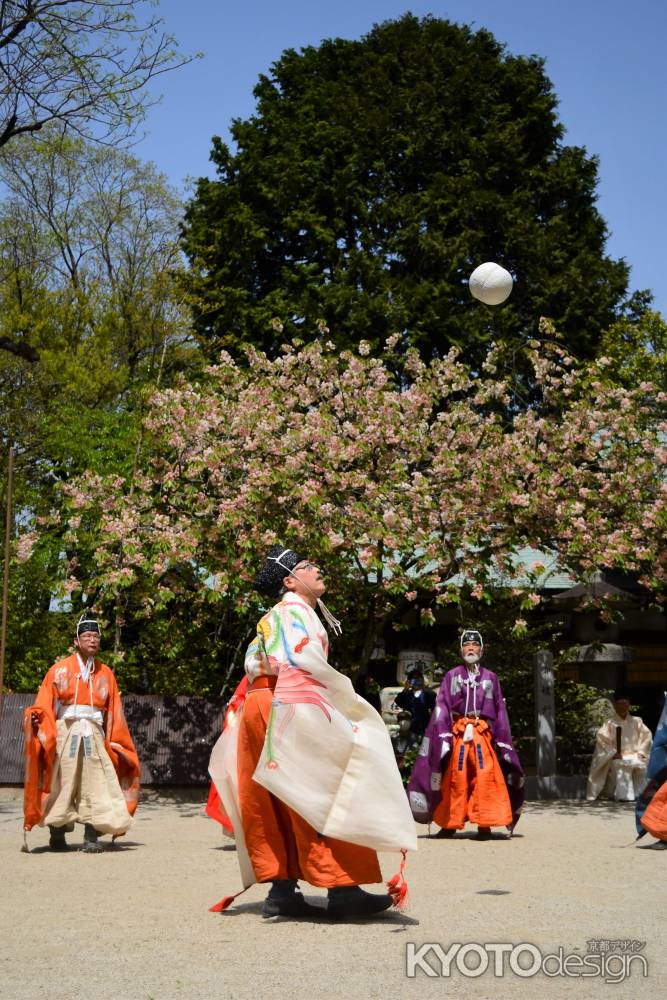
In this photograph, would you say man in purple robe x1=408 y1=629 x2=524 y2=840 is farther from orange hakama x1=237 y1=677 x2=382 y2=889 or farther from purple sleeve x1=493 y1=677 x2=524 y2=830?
orange hakama x1=237 y1=677 x2=382 y2=889

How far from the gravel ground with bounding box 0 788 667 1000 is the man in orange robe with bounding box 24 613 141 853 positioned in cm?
31

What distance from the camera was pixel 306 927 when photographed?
221 inches

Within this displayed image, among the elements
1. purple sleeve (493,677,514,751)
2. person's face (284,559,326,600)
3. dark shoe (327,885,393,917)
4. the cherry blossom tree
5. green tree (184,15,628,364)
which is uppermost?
green tree (184,15,628,364)

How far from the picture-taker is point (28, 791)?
947 centimetres

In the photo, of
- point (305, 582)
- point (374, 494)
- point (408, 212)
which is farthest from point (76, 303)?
point (305, 582)

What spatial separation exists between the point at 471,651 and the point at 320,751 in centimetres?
493

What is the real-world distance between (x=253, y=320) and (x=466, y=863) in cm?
1750

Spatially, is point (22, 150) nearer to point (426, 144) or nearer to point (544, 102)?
point (426, 144)

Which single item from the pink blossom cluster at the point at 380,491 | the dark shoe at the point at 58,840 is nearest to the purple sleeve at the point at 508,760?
the pink blossom cluster at the point at 380,491

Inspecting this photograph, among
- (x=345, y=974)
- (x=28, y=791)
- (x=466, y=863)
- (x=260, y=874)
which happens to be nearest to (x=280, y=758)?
(x=260, y=874)

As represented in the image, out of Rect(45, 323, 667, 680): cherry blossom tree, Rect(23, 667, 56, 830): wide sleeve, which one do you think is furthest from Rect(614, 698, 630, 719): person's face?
Rect(23, 667, 56, 830): wide sleeve

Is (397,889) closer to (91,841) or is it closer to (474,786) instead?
(91,841)

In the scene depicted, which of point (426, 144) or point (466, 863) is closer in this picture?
point (466, 863)

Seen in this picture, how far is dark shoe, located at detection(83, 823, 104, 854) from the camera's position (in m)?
9.48
